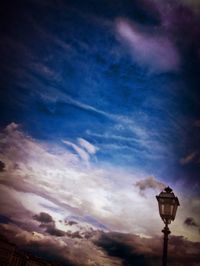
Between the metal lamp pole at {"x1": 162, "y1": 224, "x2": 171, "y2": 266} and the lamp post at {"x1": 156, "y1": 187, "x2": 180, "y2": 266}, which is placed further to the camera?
the lamp post at {"x1": 156, "y1": 187, "x2": 180, "y2": 266}

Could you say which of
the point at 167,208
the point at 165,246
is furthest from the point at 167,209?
the point at 165,246

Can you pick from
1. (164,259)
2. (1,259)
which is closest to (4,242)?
(1,259)

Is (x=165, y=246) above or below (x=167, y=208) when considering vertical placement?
below

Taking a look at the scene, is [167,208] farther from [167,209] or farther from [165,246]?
[165,246]

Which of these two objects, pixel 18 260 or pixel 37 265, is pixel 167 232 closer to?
pixel 18 260

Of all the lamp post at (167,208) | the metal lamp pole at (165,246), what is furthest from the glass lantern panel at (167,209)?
the metal lamp pole at (165,246)

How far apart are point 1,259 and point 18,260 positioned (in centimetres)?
330

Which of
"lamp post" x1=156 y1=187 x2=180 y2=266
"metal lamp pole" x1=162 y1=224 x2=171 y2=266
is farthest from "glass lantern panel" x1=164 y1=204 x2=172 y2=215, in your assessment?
"metal lamp pole" x1=162 y1=224 x2=171 y2=266

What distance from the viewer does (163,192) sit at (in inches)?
297

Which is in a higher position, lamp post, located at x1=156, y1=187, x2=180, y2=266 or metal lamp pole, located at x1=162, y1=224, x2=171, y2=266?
lamp post, located at x1=156, y1=187, x2=180, y2=266

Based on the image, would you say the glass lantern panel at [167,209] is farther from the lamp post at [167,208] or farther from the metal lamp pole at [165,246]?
the metal lamp pole at [165,246]

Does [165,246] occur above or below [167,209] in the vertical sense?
below

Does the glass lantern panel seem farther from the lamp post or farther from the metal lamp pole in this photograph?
the metal lamp pole

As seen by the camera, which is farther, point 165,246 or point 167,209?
point 167,209
